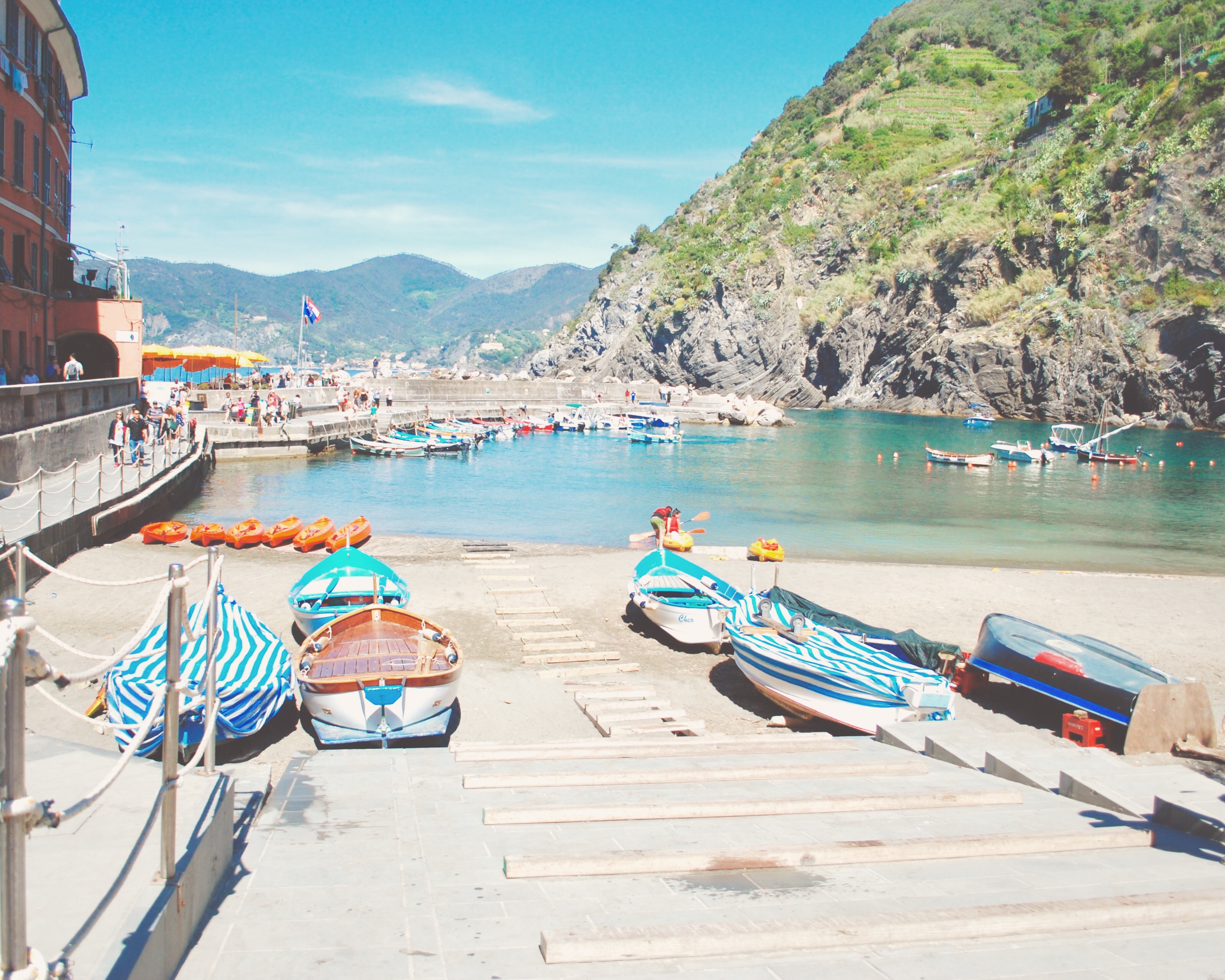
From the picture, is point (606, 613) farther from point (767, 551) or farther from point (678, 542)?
point (767, 551)

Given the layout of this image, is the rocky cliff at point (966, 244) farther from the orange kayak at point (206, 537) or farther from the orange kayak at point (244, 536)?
the orange kayak at point (206, 537)

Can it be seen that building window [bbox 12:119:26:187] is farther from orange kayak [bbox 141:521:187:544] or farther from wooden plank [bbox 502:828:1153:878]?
wooden plank [bbox 502:828:1153:878]

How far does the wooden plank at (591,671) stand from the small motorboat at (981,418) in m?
76.5

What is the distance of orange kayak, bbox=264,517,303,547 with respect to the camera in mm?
22719

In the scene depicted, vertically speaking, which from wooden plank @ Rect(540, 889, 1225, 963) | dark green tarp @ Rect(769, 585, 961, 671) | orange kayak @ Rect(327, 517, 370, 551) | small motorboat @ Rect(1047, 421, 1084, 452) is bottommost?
orange kayak @ Rect(327, 517, 370, 551)

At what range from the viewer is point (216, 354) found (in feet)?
165

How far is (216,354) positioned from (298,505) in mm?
22163

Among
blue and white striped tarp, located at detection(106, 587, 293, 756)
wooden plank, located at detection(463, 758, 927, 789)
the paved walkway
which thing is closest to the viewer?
the paved walkway

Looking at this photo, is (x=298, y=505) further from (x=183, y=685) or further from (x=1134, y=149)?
(x=1134, y=149)

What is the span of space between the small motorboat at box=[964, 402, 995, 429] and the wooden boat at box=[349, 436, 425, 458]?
5436 centimetres

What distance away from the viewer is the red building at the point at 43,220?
25641mm

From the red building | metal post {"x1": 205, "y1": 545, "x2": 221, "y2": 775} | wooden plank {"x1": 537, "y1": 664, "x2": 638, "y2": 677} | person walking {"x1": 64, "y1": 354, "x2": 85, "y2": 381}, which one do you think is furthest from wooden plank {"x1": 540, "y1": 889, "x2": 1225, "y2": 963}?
person walking {"x1": 64, "y1": 354, "x2": 85, "y2": 381}

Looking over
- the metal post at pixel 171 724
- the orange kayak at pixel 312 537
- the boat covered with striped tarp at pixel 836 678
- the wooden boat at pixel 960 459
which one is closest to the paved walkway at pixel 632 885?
the metal post at pixel 171 724

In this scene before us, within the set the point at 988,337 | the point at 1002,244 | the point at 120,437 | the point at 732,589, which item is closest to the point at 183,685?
the point at 732,589
